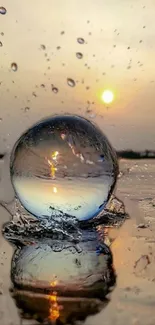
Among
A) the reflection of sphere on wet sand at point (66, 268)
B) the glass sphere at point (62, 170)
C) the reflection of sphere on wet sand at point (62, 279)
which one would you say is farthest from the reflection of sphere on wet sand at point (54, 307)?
the glass sphere at point (62, 170)

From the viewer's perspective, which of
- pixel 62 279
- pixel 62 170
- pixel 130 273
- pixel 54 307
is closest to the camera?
pixel 54 307

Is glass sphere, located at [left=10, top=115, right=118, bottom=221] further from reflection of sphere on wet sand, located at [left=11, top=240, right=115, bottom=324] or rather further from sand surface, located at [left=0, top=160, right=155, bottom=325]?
reflection of sphere on wet sand, located at [left=11, top=240, right=115, bottom=324]

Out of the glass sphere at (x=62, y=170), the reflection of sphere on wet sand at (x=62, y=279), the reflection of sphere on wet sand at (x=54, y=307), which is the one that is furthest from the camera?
the glass sphere at (x=62, y=170)

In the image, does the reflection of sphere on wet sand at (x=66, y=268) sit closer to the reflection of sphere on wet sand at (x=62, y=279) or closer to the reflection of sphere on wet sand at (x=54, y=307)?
the reflection of sphere on wet sand at (x=62, y=279)

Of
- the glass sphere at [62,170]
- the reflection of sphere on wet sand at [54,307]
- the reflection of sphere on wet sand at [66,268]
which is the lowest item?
the glass sphere at [62,170]

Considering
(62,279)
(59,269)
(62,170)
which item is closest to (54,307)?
(62,279)

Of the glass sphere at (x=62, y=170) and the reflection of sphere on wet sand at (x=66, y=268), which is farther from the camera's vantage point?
the glass sphere at (x=62, y=170)

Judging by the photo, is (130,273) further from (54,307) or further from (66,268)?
(54,307)
